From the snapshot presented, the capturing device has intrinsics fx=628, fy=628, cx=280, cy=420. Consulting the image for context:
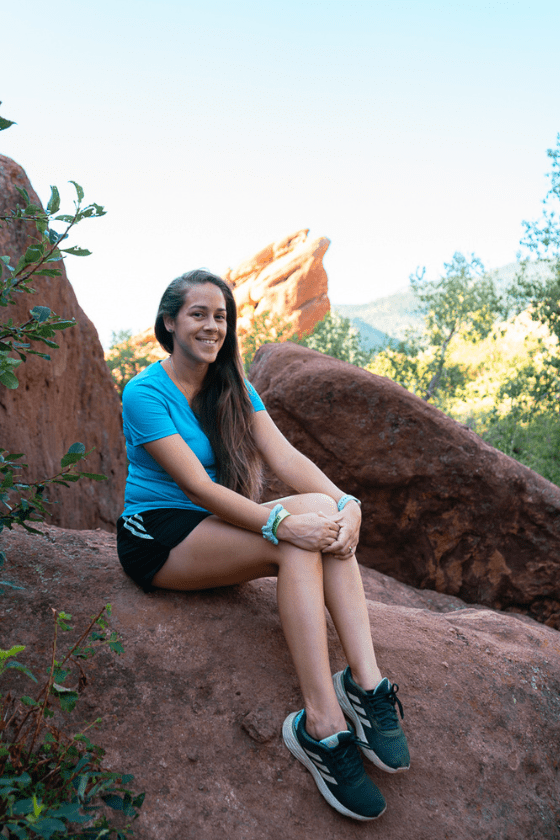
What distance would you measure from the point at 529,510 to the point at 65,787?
14.0 feet

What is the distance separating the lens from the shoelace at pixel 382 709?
229 cm

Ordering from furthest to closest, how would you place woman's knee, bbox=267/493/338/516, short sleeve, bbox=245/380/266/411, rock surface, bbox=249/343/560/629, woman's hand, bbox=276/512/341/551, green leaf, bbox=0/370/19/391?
rock surface, bbox=249/343/560/629 < short sleeve, bbox=245/380/266/411 < woman's knee, bbox=267/493/338/516 < woman's hand, bbox=276/512/341/551 < green leaf, bbox=0/370/19/391

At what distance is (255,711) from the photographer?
237cm

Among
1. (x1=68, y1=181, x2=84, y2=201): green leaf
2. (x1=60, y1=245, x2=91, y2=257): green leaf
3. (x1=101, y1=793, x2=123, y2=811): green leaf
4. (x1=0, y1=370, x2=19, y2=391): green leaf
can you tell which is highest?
(x1=68, y1=181, x2=84, y2=201): green leaf

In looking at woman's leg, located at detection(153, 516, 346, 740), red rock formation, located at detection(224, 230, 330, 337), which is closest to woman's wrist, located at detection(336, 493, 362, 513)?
woman's leg, located at detection(153, 516, 346, 740)

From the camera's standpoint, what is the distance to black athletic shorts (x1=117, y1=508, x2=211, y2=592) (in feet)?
8.43

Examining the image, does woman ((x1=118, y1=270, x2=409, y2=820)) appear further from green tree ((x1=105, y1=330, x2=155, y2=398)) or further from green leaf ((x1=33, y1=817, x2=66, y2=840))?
green tree ((x1=105, y1=330, x2=155, y2=398))

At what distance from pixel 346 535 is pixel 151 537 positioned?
81cm

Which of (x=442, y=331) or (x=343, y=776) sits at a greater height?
(x=343, y=776)

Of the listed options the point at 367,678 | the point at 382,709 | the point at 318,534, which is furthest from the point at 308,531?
the point at 382,709

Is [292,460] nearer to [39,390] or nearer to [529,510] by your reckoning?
[39,390]

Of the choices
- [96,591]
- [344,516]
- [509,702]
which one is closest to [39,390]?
[96,591]

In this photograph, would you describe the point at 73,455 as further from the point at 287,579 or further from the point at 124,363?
the point at 124,363

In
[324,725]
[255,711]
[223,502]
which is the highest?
[223,502]
